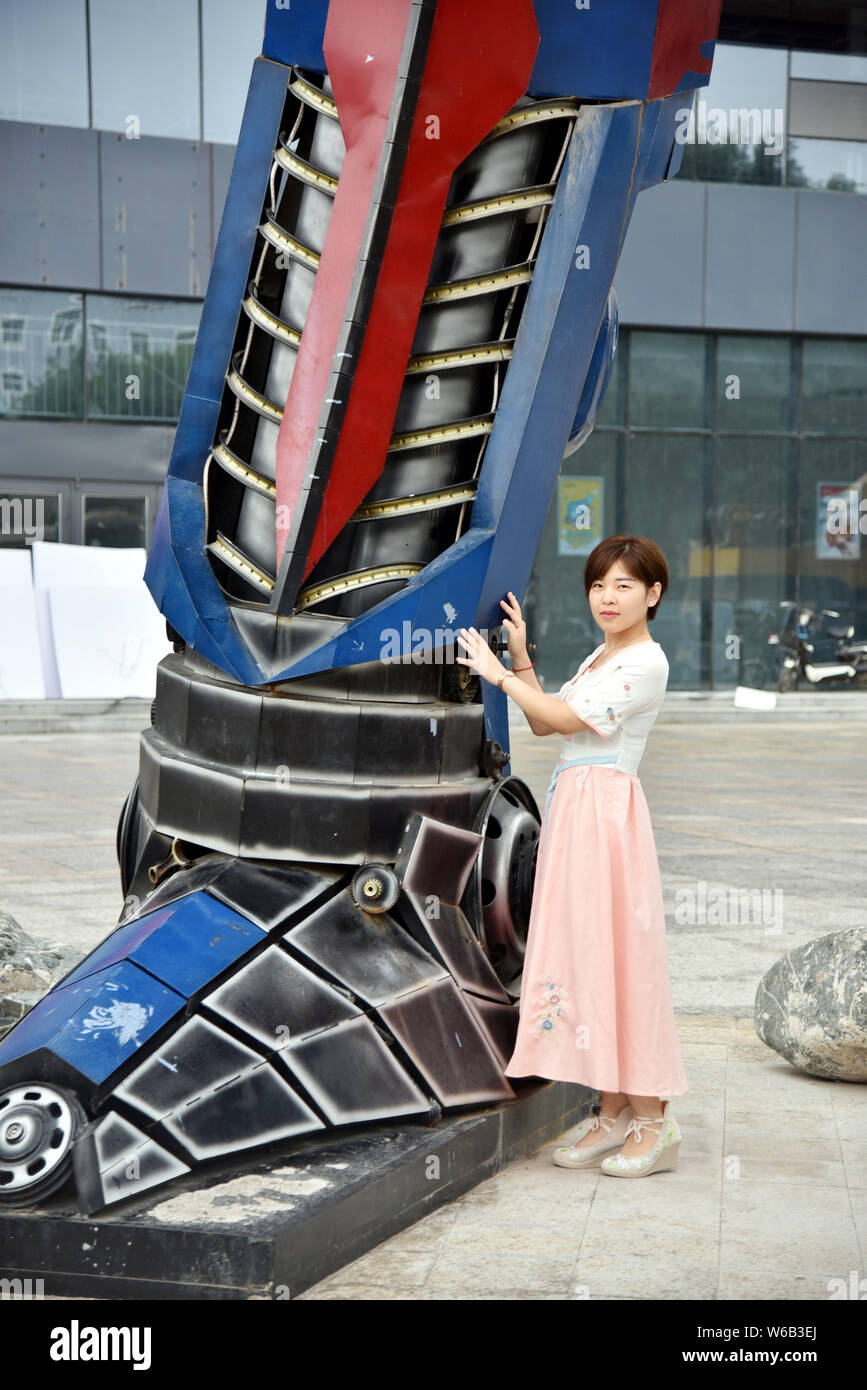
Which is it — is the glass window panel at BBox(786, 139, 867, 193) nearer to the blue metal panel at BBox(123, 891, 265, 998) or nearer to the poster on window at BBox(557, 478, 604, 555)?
the poster on window at BBox(557, 478, 604, 555)

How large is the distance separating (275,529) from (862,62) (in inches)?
832

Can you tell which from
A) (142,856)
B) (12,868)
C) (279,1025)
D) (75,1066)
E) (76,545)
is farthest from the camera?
(76,545)

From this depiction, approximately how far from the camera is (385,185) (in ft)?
13.3

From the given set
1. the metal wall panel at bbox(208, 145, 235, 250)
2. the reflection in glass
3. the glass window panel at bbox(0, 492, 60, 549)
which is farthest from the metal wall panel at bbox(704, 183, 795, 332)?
the glass window panel at bbox(0, 492, 60, 549)

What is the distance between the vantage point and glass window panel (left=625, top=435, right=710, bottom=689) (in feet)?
73.1

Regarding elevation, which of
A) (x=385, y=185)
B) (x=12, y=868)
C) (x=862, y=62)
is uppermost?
(x=862, y=62)

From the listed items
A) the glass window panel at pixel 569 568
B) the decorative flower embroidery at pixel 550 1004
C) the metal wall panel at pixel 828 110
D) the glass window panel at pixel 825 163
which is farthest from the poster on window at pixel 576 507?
the decorative flower embroidery at pixel 550 1004

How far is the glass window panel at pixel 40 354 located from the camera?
20234mm

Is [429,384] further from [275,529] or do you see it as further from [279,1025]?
[279,1025]

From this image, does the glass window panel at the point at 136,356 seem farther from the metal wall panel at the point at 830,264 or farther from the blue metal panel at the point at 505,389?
the blue metal panel at the point at 505,389

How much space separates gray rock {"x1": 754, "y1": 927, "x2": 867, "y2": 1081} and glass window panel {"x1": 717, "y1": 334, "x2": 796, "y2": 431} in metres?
18.0

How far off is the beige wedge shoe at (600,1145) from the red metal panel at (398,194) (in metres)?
1.68

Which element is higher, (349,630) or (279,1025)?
(349,630)

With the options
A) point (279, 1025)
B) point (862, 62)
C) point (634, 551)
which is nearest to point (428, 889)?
point (279, 1025)
